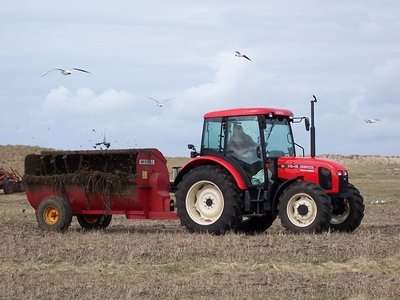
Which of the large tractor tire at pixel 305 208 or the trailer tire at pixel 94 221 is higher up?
the large tractor tire at pixel 305 208

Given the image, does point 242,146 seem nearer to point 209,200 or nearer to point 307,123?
point 209,200

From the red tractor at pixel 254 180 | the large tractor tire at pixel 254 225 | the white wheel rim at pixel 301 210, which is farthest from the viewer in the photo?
the large tractor tire at pixel 254 225

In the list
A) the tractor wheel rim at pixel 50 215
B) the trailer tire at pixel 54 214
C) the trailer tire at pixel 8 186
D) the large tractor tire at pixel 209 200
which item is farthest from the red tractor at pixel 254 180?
the trailer tire at pixel 8 186

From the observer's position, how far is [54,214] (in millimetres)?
17734

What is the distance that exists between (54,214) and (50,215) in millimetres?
90

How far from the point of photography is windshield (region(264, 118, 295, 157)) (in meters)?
16.5

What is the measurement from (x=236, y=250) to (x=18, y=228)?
6611 mm

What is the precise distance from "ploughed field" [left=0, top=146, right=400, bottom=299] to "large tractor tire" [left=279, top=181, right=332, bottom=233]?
0.34 metres

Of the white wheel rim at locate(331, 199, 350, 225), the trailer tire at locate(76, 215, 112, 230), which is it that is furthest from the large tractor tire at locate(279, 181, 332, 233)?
the trailer tire at locate(76, 215, 112, 230)

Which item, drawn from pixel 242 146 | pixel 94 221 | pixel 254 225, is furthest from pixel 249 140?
pixel 94 221

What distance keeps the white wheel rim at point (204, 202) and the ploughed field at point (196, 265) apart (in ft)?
1.50

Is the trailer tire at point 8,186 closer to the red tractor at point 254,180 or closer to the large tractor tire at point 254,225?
the large tractor tire at point 254,225

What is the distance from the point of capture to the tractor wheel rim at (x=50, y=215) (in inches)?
696

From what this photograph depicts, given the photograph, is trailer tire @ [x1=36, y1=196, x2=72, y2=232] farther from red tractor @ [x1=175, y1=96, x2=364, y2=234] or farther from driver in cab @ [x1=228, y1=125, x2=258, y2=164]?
driver in cab @ [x1=228, y1=125, x2=258, y2=164]
